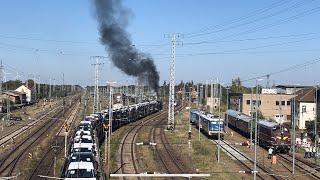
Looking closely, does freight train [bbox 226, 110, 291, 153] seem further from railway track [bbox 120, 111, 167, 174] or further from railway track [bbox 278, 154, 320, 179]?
railway track [bbox 120, 111, 167, 174]

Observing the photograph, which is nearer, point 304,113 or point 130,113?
point 304,113

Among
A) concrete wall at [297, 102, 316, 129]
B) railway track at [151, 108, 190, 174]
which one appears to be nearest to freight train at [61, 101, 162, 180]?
railway track at [151, 108, 190, 174]

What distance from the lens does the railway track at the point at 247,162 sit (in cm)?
3944

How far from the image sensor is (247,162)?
47531 mm

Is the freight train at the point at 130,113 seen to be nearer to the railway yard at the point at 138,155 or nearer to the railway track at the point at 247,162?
the railway yard at the point at 138,155

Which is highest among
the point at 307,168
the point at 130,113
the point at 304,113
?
the point at 304,113

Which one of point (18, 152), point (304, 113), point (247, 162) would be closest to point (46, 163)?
point (18, 152)

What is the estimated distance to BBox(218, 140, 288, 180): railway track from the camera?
39.4m

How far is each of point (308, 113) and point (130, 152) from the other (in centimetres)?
4348

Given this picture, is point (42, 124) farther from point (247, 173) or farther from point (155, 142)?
point (247, 173)

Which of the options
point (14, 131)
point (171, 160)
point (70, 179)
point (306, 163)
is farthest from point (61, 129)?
point (70, 179)

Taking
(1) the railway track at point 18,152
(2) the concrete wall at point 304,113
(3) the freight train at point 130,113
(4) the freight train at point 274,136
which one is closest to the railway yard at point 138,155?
(1) the railway track at point 18,152

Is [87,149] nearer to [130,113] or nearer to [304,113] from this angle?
[130,113]

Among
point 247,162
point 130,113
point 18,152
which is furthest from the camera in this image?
point 130,113
